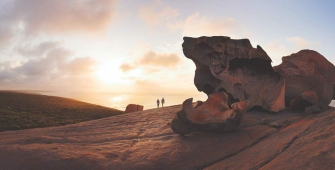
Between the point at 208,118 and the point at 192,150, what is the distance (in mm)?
1984

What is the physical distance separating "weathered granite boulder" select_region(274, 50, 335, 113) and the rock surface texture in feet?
12.1

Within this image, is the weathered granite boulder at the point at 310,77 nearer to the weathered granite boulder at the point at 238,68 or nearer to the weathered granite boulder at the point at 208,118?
the weathered granite boulder at the point at 238,68

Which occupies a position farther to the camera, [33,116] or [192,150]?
[33,116]

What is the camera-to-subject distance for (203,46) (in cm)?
1373

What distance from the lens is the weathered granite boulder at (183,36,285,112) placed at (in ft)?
42.8

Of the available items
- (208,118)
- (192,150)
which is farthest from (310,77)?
(192,150)

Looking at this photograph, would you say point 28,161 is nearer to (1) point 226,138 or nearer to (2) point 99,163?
(2) point 99,163

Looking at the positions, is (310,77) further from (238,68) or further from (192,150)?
(192,150)

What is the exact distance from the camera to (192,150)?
324 inches

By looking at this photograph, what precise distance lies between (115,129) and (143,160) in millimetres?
4922

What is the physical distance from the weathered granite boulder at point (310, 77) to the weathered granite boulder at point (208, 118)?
572 cm

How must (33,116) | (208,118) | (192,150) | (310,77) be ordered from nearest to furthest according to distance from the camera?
1. (192,150)
2. (208,118)
3. (310,77)
4. (33,116)

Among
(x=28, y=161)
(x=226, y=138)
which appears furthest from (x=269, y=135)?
(x=28, y=161)

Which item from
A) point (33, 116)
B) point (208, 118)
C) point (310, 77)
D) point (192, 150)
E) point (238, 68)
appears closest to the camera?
point (192, 150)
